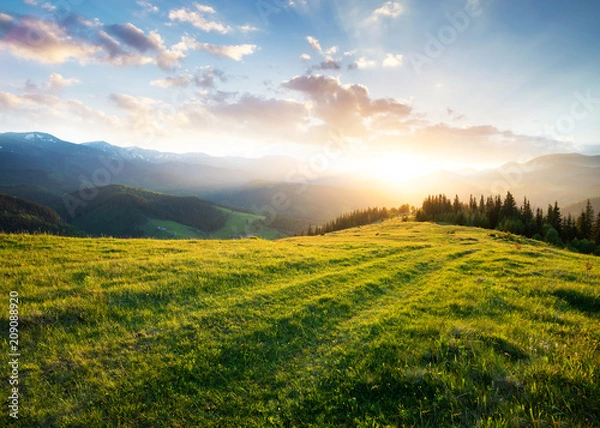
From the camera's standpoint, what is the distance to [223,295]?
36.1 feet

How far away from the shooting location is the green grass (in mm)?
5238

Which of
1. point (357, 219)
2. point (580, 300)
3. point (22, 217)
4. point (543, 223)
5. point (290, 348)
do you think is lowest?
point (22, 217)

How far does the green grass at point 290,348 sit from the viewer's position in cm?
524

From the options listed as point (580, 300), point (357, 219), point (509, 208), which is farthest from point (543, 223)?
point (580, 300)

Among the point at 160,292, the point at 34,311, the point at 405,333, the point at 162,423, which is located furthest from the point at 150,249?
the point at 405,333

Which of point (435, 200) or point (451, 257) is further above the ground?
point (435, 200)

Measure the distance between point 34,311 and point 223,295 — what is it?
234 inches

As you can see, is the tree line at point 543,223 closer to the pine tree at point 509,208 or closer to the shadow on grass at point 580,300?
the pine tree at point 509,208

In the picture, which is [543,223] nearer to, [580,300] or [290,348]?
[580,300]

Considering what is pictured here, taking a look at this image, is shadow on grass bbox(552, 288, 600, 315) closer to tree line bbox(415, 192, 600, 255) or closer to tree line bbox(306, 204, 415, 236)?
tree line bbox(415, 192, 600, 255)

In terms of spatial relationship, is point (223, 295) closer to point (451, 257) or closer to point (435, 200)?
point (451, 257)

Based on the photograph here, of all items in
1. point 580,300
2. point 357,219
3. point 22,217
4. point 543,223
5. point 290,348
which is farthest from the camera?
point 22,217

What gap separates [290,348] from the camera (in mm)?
7777

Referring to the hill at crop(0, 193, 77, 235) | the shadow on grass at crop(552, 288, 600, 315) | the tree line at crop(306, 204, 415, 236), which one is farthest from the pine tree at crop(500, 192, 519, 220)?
the hill at crop(0, 193, 77, 235)
